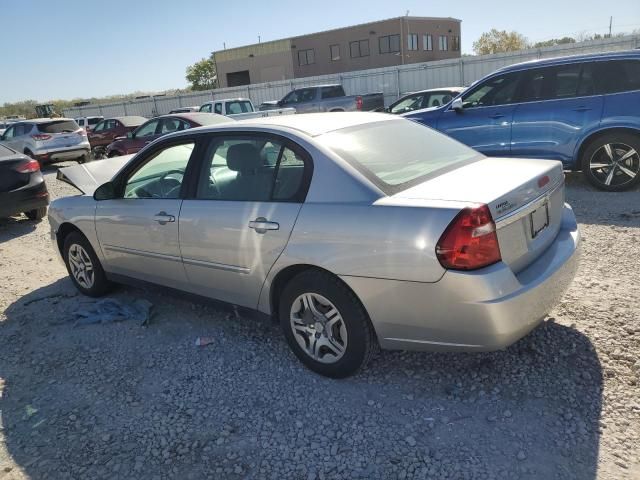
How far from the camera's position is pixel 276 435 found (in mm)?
2900

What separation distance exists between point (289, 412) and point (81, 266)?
3014 millimetres

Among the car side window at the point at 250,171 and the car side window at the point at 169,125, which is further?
the car side window at the point at 169,125

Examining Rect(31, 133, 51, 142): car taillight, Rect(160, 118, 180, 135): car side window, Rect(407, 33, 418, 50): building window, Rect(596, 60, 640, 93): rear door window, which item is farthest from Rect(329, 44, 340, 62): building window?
→ Rect(596, 60, 640, 93): rear door window

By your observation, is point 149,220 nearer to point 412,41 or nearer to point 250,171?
point 250,171

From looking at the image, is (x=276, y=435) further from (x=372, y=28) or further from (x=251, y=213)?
(x=372, y=28)

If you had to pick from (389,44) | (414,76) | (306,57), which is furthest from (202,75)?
(414,76)

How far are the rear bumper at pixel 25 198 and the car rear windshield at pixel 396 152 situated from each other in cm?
692

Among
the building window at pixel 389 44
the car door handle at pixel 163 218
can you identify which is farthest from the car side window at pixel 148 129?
the building window at pixel 389 44

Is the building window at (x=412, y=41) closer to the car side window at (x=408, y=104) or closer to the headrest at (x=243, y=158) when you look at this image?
the car side window at (x=408, y=104)

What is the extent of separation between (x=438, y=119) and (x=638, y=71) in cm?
284

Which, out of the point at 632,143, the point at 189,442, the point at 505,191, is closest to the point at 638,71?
the point at 632,143

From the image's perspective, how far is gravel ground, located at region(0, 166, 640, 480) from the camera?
262 centimetres

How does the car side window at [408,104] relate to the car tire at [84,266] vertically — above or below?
above

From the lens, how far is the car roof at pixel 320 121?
11.3 ft
